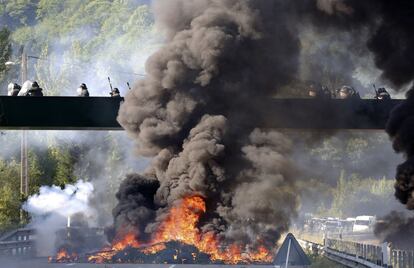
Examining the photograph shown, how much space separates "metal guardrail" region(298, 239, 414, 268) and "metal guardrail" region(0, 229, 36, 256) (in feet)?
44.3

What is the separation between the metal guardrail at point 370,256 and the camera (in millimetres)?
32912

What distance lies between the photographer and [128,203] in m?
48.4

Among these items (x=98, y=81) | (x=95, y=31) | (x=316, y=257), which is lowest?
(x=316, y=257)

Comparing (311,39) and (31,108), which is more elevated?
(311,39)

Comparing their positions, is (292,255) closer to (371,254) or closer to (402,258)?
(402,258)

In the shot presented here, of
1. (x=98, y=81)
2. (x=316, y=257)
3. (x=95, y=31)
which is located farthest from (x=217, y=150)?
(x=95, y=31)

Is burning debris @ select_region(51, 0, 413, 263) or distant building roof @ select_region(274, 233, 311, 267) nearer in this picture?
distant building roof @ select_region(274, 233, 311, 267)

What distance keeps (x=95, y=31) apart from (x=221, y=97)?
443ft

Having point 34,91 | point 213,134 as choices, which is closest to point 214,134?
point 213,134

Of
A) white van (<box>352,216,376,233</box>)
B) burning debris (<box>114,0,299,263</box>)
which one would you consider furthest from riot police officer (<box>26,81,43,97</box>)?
white van (<box>352,216,376,233</box>)

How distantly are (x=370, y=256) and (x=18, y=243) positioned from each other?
59.8 feet

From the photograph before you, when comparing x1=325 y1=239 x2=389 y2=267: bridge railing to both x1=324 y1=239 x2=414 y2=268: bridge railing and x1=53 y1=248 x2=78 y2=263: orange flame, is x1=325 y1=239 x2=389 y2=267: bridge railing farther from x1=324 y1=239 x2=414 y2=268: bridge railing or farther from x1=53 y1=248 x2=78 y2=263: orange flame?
x1=53 y1=248 x2=78 y2=263: orange flame

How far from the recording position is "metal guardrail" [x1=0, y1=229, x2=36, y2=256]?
4784 cm

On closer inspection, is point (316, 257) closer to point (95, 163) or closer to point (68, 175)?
point (68, 175)
